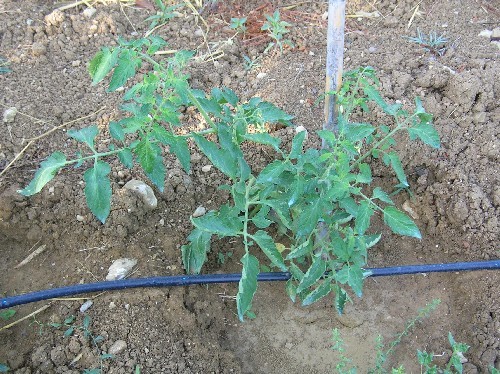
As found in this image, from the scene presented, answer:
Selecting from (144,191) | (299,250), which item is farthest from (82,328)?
(299,250)

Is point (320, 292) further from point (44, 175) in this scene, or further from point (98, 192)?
point (44, 175)

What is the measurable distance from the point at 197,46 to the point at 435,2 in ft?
4.33

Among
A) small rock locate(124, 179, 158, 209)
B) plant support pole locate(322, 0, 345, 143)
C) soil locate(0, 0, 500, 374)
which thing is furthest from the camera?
small rock locate(124, 179, 158, 209)

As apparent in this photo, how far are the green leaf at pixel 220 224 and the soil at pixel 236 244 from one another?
18.0 inches

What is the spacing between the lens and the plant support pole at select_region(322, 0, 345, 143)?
6.28 ft

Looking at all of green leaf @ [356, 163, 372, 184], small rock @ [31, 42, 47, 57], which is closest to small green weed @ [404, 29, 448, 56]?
green leaf @ [356, 163, 372, 184]

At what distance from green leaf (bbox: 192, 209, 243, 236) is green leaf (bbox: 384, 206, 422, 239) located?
1.61 feet

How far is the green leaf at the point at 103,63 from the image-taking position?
5.70 ft

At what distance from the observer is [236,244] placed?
2.52 meters

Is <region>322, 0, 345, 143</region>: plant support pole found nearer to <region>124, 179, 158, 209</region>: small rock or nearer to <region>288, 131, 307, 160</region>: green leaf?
<region>288, 131, 307, 160</region>: green leaf

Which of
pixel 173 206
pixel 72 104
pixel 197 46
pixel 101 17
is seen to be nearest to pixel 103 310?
pixel 173 206

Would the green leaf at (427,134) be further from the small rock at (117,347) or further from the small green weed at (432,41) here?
the small rock at (117,347)

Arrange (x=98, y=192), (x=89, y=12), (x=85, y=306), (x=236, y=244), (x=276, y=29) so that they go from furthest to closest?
(x=89, y=12) < (x=276, y=29) < (x=236, y=244) < (x=85, y=306) < (x=98, y=192)

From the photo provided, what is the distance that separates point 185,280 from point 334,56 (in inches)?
39.2
